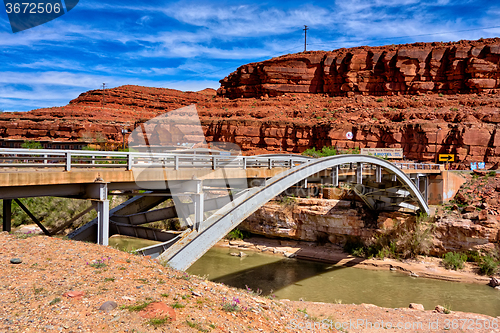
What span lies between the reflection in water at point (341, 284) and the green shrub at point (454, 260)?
86.7 inches

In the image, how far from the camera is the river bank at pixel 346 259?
22467 millimetres

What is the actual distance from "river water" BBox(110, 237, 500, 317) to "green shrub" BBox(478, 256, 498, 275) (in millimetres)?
1970

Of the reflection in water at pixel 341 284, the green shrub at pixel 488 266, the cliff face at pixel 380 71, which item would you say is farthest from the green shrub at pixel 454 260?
the cliff face at pixel 380 71

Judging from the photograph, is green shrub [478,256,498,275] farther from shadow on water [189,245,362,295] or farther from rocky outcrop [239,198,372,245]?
shadow on water [189,245,362,295]

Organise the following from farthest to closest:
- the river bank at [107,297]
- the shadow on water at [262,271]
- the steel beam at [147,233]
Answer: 1. the shadow on water at [262,271]
2. the steel beam at [147,233]
3. the river bank at [107,297]

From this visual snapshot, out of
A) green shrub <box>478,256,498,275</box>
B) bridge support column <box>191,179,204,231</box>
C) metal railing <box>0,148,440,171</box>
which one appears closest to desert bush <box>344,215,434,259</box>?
green shrub <box>478,256,498,275</box>

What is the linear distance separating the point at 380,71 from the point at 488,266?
45018 mm

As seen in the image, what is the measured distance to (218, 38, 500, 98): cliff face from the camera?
53.1 metres

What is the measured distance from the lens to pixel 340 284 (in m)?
21.4

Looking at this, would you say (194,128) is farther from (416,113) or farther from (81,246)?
(81,246)

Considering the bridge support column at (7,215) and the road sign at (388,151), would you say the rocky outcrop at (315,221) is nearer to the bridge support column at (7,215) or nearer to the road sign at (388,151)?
the road sign at (388,151)

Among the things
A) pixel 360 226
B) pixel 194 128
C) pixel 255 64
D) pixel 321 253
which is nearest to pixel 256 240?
pixel 321 253

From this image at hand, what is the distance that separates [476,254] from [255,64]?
5435 centimetres

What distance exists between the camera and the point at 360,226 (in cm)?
2808
